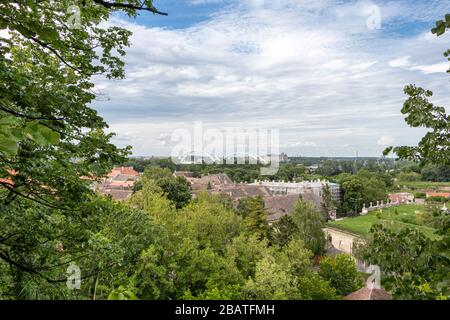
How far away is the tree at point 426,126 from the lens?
2.19 m

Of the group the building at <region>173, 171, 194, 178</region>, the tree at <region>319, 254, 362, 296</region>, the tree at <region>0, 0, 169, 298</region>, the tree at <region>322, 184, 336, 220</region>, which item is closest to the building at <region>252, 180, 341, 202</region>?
the tree at <region>322, 184, 336, 220</region>

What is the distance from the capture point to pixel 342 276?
15.2m

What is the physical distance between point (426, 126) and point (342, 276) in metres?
14.8

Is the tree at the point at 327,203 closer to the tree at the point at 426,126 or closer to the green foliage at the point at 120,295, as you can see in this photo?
the tree at the point at 426,126

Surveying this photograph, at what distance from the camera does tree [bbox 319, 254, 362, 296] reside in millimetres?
15062

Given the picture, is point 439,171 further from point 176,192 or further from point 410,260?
point 176,192

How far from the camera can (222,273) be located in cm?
1160

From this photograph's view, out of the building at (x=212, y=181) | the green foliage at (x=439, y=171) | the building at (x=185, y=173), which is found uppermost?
the green foliage at (x=439, y=171)

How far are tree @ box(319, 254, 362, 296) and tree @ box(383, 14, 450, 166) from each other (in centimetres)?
1440

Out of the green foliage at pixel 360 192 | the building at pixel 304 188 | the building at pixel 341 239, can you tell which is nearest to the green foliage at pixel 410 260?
the building at pixel 341 239

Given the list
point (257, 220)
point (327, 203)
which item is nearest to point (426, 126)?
point (257, 220)

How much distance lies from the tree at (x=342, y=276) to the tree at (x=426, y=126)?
47.2ft
